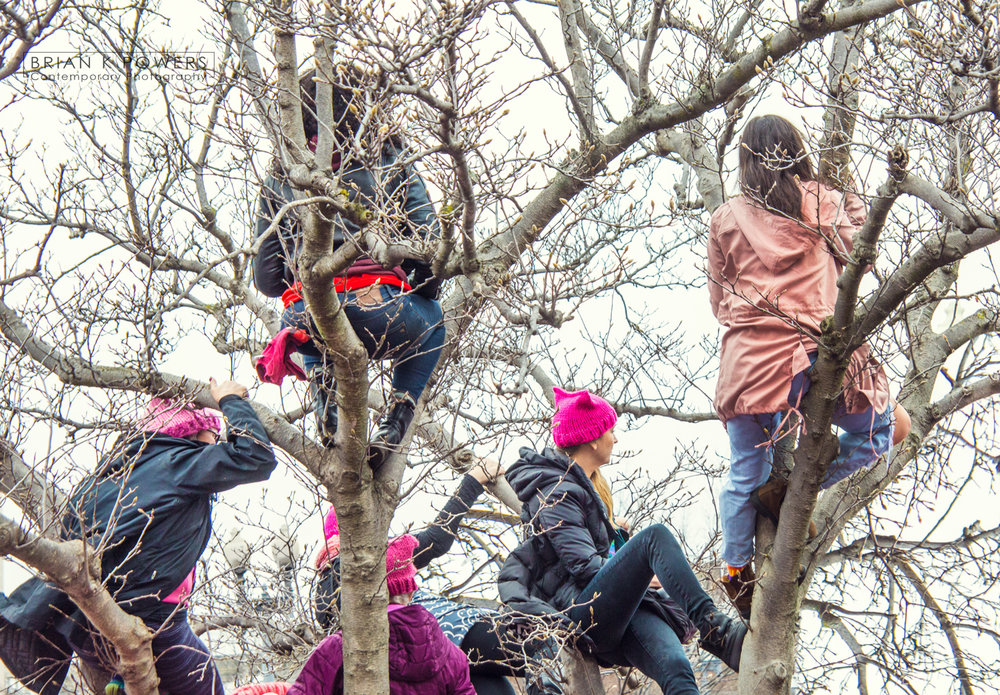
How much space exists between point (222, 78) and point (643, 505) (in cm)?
383

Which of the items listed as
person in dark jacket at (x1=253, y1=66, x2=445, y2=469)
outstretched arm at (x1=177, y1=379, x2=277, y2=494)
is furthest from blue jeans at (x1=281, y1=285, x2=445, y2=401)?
outstretched arm at (x1=177, y1=379, x2=277, y2=494)

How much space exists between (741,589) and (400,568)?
1367mm

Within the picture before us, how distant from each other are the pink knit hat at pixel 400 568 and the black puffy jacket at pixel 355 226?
1.06 meters

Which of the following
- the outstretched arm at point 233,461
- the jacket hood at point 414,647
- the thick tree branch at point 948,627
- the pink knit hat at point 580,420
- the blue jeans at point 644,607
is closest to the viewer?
the blue jeans at point 644,607

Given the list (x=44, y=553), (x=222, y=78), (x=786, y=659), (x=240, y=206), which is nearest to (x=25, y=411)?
(x=44, y=553)

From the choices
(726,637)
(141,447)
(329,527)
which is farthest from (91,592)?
(726,637)

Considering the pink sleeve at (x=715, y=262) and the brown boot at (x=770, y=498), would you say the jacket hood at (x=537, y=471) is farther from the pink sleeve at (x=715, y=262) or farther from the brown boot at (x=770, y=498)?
the pink sleeve at (x=715, y=262)

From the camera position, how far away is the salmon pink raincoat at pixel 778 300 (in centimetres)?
345

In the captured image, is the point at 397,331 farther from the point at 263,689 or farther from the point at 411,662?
the point at 263,689

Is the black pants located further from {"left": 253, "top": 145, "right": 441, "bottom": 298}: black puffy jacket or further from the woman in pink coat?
{"left": 253, "top": 145, "right": 441, "bottom": 298}: black puffy jacket

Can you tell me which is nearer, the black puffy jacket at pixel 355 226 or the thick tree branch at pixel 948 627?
the black puffy jacket at pixel 355 226

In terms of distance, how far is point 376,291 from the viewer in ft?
12.0

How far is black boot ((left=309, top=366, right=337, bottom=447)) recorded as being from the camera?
362 cm

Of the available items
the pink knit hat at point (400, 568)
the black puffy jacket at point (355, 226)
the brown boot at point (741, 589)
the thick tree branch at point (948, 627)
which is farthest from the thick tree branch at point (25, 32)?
the thick tree branch at point (948, 627)
